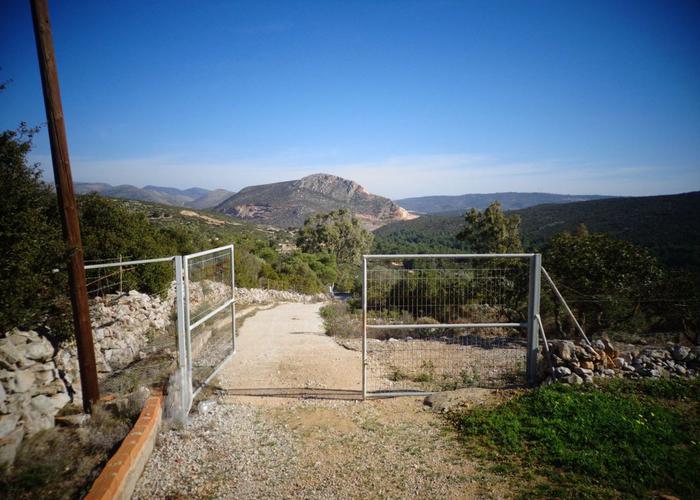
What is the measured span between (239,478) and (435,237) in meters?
74.4

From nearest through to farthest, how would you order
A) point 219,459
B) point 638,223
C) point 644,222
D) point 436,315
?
1. point 219,459
2. point 436,315
3. point 644,222
4. point 638,223

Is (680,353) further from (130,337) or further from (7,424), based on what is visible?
(130,337)

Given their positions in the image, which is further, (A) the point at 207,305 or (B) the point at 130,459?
(A) the point at 207,305

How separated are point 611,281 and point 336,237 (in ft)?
150

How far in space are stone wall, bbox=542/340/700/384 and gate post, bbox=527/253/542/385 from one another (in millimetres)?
285

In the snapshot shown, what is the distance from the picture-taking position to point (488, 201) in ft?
510

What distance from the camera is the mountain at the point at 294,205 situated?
108300 mm

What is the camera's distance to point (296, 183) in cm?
13662

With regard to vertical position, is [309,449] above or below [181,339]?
below

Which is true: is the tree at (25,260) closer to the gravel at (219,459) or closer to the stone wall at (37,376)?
the stone wall at (37,376)

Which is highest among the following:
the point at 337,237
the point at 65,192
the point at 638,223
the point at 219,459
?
the point at 65,192

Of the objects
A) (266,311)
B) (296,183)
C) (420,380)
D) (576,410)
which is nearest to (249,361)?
(420,380)

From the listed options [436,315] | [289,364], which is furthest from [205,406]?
[436,315]

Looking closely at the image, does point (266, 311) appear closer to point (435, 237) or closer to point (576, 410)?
point (576, 410)
